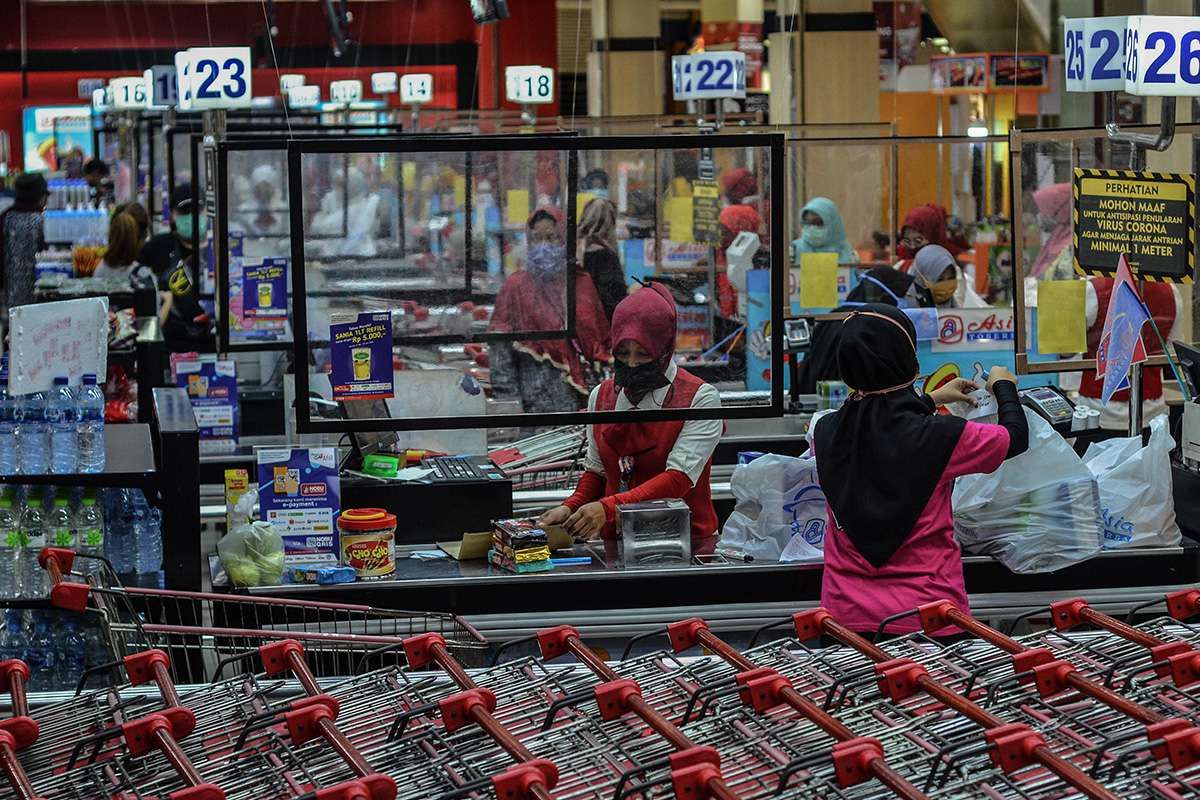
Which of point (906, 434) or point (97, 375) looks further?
point (97, 375)

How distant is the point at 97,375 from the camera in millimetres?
5270

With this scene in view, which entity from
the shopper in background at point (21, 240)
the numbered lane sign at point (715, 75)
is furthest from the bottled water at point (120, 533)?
the shopper in background at point (21, 240)

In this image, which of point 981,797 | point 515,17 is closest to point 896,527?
point 981,797

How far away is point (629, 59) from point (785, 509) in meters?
16.5

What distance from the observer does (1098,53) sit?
673 cm

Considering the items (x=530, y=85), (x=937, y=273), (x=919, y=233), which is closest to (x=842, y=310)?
(x=937, y=273)

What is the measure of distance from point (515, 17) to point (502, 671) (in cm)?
2510

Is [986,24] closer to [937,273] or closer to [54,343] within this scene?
[937,273]

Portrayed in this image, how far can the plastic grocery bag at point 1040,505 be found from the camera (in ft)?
17.4

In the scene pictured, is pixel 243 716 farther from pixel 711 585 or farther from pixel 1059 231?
pixel 1059 231

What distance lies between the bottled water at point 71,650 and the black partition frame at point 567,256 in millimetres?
951

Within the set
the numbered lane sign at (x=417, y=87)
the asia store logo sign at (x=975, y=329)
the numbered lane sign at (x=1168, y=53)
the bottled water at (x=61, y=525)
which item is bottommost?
the bottled water at (x=61, y=525)

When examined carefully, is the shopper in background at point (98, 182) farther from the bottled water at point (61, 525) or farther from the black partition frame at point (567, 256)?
the bottled water at point (61, 525)

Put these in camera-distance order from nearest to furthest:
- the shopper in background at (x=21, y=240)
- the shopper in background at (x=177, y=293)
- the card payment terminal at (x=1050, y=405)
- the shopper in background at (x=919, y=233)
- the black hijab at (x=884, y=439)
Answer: the black hijab at (x=884, y=439) < the card payment terminal at (x=1050, y=405) < the shopper in background at (x=919, y=233) < the shopper in background at (x=177, y=293) < the shopper in background at (x=21, y=240)
